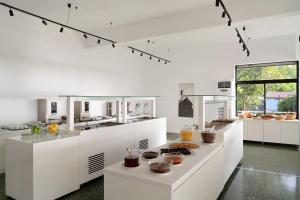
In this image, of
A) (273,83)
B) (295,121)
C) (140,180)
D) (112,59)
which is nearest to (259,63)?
(273,83)

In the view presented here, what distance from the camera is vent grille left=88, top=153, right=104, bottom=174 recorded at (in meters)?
3.67

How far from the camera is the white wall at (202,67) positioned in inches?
268

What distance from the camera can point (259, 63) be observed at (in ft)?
23.4

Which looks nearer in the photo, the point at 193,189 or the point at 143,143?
the point at 193,189

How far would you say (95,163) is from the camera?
3768mm

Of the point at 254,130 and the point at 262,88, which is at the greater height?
the point at 262,88

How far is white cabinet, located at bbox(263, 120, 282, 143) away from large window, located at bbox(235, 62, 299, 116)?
0.89m

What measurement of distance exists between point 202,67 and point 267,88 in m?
2.28

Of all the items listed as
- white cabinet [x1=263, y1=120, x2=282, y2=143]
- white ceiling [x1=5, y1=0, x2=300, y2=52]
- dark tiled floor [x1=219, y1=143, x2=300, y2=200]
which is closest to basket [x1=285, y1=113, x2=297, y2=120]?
white cabinet [x1=263, y1=120, x2=282, y2=143]

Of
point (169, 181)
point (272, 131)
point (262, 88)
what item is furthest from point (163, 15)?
point (272, 131)

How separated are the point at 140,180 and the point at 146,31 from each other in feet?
13.4

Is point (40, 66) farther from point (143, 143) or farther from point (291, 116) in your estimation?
point (291, 116)

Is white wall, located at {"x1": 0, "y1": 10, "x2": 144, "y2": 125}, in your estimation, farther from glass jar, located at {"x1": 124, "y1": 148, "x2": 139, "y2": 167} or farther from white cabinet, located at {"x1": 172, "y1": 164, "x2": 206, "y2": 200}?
white cabinet, located at {"x1": 172, "y1": 164, "x2": 206, "y2": 200}

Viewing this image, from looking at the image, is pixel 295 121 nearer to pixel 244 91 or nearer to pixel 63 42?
pixel 244 91
